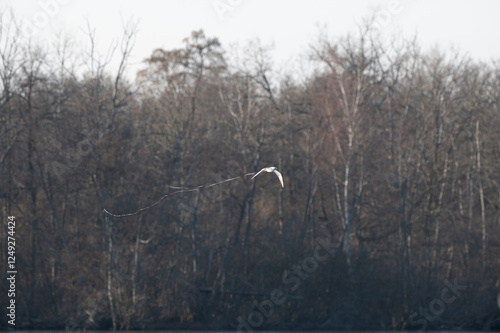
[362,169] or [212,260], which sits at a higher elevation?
[362,169]

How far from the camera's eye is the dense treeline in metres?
27.2

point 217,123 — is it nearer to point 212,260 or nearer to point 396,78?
point 212,260

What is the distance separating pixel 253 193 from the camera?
103 ft

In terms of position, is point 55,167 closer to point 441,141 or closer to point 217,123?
point 217,123

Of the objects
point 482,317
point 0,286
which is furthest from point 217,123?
point 482,317

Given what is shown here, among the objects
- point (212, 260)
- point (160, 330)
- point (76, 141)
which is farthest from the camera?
point (212, 260)

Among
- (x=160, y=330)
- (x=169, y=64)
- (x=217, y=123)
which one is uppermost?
(x=169, y=64)

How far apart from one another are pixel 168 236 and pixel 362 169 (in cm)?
880

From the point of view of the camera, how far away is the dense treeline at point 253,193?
27172mm

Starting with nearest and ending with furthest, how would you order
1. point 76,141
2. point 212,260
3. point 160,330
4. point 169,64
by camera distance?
point 160,330 → point 76,141 → point 212,260 → point 169,64


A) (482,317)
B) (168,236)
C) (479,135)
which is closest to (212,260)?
(168,236)

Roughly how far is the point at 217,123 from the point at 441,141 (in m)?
10.1

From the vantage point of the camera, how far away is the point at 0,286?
26.5 metres

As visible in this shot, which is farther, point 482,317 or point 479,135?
point 479,135
